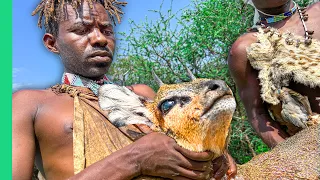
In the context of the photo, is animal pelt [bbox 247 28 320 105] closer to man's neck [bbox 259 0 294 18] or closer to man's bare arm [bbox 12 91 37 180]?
man's neck [bbox 259 0 294 18]

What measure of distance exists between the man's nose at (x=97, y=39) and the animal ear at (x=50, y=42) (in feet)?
0.70

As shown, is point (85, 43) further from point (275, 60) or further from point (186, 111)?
point (275, 60)

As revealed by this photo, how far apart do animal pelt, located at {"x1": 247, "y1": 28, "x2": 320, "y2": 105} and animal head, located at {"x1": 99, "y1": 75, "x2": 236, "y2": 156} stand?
0.73 meters

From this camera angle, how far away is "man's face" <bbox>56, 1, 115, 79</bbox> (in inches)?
66.1

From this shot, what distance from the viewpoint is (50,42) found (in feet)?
5.95

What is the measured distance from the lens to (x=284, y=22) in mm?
2141

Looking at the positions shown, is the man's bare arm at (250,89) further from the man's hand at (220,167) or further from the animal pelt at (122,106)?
the animal pelt at (122,106)

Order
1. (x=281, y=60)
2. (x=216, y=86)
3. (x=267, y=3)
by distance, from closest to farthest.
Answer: (x=216, y=86) < (x=281, y=60) < (x=267, y=3)

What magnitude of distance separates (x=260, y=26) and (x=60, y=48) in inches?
40.3

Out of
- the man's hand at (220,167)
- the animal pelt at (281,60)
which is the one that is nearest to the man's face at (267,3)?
the animal pelt at (281,60)

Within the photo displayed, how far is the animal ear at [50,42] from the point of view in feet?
5.92

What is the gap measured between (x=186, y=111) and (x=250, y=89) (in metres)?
0.99

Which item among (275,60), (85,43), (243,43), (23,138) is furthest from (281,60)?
(23,138)

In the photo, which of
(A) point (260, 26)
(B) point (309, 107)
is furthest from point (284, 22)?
(B) point (309, 107)
